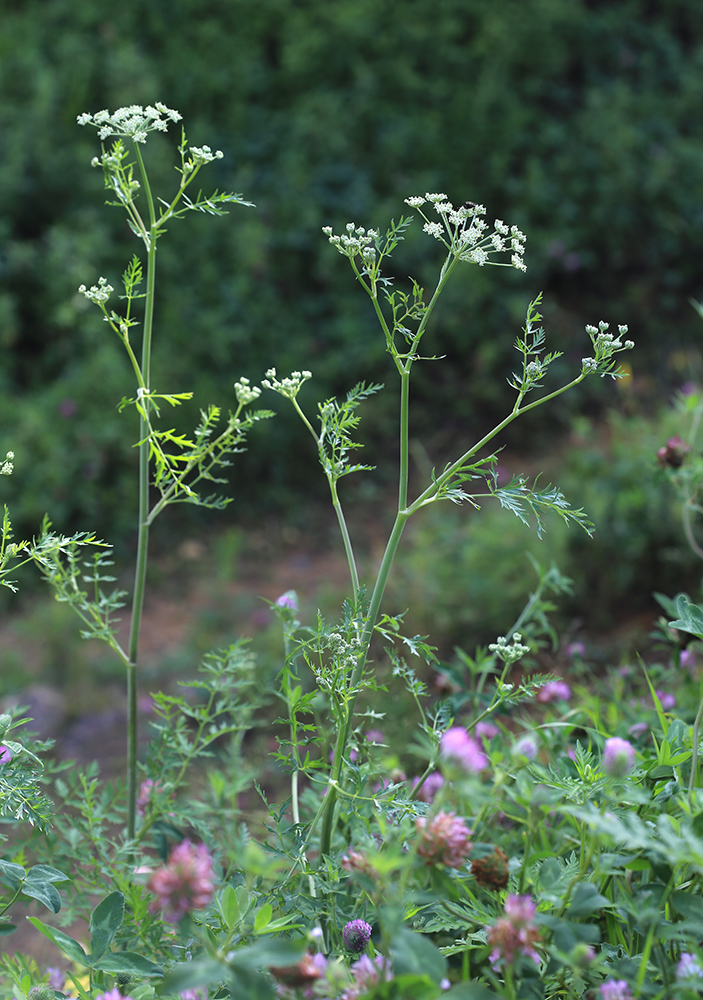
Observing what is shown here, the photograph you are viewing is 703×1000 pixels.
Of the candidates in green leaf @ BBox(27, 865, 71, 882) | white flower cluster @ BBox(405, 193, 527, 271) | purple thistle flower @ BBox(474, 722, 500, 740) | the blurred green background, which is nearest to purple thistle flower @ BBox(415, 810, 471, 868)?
green leaf @ BBox(27, 865, 71, 882)

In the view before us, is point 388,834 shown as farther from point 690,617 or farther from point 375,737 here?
point 375,737

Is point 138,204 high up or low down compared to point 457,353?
up

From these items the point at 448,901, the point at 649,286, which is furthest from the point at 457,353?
the point at 448,901

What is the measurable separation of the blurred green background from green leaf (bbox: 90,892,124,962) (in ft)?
7.84

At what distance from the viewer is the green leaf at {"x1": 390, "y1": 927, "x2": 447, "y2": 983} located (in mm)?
616

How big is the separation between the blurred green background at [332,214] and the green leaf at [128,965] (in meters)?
2.42

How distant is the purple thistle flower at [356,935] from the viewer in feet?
2.65

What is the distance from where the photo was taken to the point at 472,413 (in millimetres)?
4102

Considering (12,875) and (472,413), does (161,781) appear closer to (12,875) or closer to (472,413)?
(12,875)

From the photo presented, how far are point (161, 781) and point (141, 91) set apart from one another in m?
3.71

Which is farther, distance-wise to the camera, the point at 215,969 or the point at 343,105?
the point at 343,105

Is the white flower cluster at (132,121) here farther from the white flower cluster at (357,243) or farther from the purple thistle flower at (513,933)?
the purple thistle flower at (513,933)

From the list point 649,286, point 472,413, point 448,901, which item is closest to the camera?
point 448,901

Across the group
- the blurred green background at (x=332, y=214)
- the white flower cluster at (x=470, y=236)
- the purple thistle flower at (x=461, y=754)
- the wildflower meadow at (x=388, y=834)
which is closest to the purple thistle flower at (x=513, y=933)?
the wildflower meadow at (x=388, y=834)
